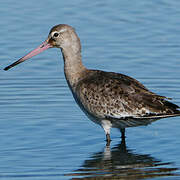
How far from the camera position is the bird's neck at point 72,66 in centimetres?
1232

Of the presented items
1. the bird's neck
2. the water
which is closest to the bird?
the bird's neck

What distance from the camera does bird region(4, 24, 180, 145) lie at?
11578 millimetres

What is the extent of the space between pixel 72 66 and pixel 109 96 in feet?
3.17

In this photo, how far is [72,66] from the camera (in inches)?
487

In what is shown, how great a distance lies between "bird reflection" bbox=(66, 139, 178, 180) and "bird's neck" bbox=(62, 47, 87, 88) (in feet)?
4.53

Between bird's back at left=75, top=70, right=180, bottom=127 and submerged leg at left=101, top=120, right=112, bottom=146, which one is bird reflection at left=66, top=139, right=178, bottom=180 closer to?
submerged leg at left=101, top=120, right=112, bottom=146

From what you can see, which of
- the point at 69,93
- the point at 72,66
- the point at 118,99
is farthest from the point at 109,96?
the point at 69,93

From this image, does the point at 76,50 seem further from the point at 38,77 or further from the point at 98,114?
the point at 38,77

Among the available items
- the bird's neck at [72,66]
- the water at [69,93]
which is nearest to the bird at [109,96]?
the bird's neck at [72,66]

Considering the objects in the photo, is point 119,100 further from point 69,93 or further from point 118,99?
point 69,93

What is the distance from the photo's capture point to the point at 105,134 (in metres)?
12.5

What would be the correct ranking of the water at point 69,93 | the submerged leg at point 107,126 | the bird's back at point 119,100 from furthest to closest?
the submerged leg at point 107,126 → the bird's back at point 119,100 → the water at point 69,93

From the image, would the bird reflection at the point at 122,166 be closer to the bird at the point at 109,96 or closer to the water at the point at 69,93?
the water at the point at 69,93

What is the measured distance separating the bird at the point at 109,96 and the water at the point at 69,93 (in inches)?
20.3
